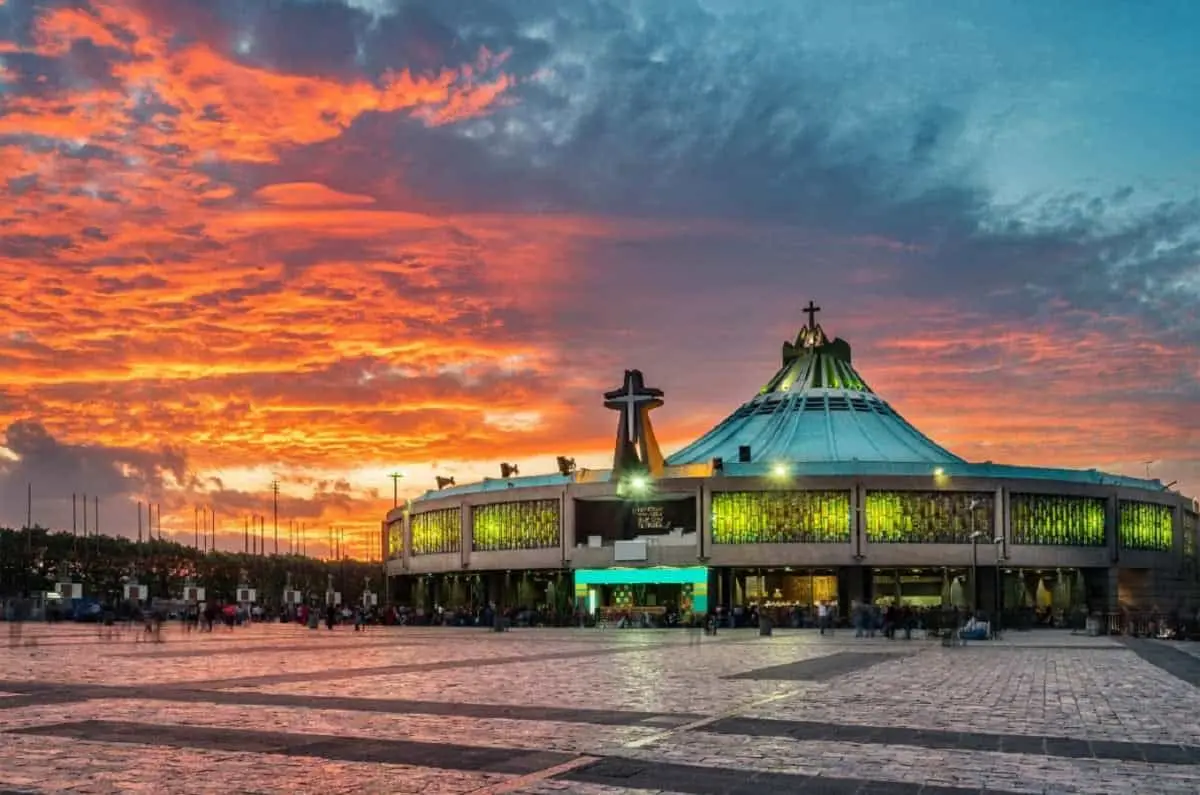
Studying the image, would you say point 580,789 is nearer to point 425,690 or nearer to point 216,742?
point 216,742

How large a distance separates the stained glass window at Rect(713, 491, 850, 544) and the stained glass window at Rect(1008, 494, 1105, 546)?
12432mm

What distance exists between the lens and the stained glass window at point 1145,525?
10106cm

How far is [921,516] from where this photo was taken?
92.9 meters

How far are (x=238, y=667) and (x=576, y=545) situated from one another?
223 ft

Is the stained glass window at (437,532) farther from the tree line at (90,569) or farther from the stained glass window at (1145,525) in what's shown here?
the stained glass window at (1145,525)

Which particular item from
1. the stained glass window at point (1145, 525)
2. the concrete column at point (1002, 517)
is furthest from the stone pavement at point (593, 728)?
the stained glass window at point (1145, 525)

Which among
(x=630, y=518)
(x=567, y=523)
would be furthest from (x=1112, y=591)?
(x=567, y=523)

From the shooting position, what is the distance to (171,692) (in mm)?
23188

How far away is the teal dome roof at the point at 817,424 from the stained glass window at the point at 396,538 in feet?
96.8

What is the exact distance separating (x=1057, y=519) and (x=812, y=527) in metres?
18.4

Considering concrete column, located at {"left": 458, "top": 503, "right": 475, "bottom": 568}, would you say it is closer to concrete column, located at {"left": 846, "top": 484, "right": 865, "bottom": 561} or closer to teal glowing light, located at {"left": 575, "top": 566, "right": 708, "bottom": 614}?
teal glowing light, located at {"left": 575, "top": 566, "right": 708, "bottom": 614}

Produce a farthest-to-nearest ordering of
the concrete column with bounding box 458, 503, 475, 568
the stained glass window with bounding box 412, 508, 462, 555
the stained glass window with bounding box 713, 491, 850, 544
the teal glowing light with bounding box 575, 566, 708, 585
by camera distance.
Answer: the stained glass window with bounding box 412, 508, 462, 555
the concrete column with bounding box 458, 503, 475, 568
the teal glowing light with bounding box 575, 566, 708, 585
the stained glass window with bounding box 713, 491, 850, 544

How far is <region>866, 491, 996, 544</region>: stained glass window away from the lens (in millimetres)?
92625

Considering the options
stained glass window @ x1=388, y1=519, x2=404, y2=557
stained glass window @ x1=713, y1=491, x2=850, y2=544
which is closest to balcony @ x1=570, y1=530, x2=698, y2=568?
stained glass window @ x1=713, y1=491, x2=850, y2=544
